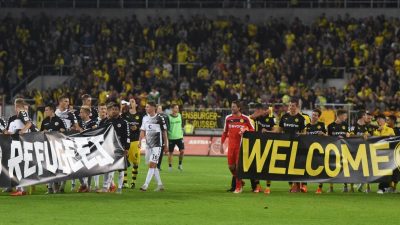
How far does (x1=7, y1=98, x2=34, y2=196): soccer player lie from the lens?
21688 millimetres

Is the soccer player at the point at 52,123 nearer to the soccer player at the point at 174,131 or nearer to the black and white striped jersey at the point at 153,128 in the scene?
the black and white striped jersey at the point at 153,128

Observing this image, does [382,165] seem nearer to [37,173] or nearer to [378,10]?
[37,173]

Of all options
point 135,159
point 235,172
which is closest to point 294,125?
point 235,172

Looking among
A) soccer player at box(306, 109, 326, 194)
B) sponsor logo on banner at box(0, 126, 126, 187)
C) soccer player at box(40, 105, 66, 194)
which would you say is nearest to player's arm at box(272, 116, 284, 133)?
soccer player at box(306, 109, 326, 194)

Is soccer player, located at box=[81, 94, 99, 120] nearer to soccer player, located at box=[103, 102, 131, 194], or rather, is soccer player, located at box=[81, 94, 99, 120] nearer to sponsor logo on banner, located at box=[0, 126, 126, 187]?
soccer player, located at box=[103, 102, 131, 194]

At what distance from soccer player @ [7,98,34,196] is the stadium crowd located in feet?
63.6

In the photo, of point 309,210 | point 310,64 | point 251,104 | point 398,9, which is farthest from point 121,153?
point 398,9

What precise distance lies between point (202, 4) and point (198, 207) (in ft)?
117

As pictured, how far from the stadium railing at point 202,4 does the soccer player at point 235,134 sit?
29585 mm

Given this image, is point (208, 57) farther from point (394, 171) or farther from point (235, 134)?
point (394, 171)

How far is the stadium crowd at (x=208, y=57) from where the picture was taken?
44.5m

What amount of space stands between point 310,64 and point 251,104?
639cm

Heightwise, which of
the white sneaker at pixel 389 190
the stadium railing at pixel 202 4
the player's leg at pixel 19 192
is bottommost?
the white sneaker at pixel 389 190

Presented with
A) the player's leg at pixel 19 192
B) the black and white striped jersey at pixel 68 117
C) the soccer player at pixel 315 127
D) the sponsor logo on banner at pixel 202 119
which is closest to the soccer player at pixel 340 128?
the soccer player at pixel 315 127
